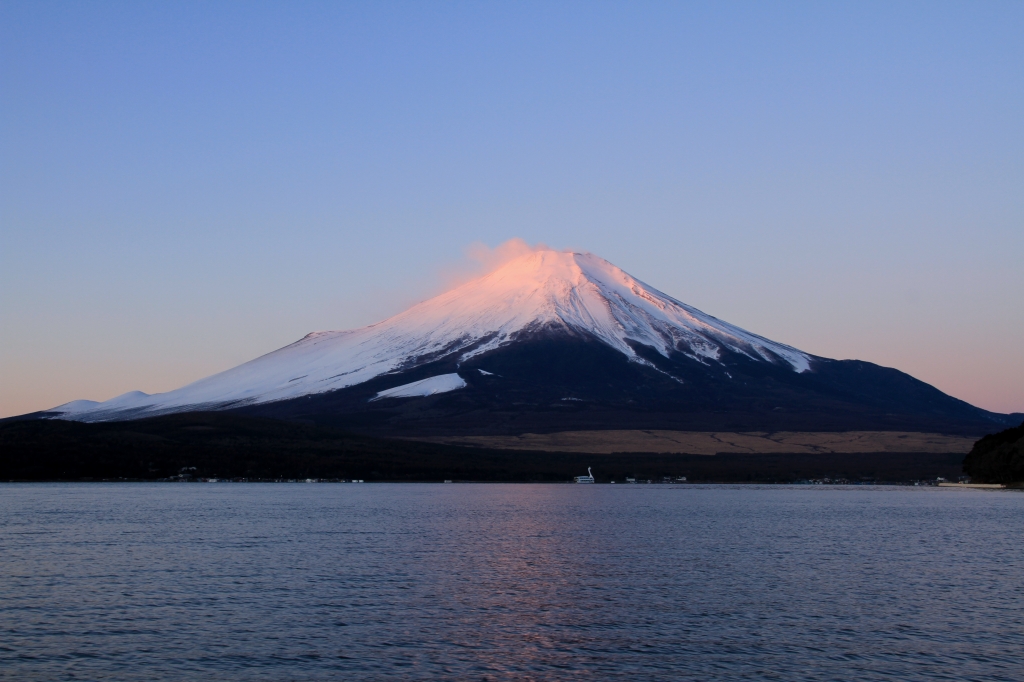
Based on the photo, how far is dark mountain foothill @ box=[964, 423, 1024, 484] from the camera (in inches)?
5335

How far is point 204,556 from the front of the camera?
172 feet

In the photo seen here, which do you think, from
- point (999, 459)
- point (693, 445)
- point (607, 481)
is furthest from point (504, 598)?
point (693, 445)

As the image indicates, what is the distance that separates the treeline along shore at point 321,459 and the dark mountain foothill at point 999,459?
13968 millimetres

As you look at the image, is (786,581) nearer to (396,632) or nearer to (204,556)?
(396,632)

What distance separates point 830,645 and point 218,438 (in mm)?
149944

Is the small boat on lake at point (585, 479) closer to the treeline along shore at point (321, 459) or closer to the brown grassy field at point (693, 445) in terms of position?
the treeline along shore at point (321, 459)

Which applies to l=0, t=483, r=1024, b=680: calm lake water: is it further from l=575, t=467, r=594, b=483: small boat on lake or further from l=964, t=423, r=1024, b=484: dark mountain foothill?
l=575, t=467, r=594, b=483: small boat on lake

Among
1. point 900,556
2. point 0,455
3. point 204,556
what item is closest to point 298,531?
point 204,556

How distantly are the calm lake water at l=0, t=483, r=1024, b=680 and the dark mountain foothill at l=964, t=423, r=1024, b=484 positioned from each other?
204ft

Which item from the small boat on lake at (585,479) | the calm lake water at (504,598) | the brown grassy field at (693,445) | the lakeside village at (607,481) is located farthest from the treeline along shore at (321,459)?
the calm lake water at (504,598)

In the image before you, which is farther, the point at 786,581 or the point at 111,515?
the point at 111,515

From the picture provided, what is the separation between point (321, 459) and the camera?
161000 mm

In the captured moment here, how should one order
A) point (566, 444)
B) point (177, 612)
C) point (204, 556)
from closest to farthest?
1. point (177, 612)
2. point (204, 556)
3. point (566, 444)

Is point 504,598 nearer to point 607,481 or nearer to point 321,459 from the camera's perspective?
point 607,481
